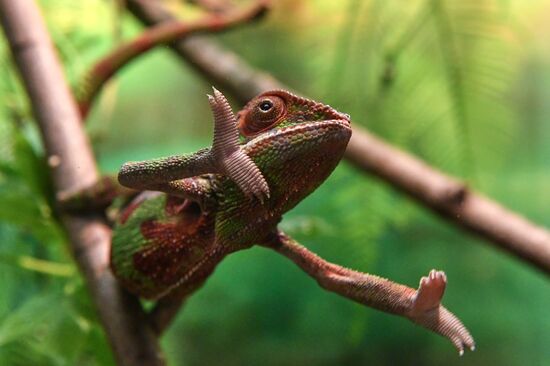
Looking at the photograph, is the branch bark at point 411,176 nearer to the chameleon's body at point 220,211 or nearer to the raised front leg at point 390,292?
the raised front leg at point 390,292

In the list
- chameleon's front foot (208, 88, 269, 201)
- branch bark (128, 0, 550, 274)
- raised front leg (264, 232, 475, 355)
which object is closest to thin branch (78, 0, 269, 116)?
branch bark (128, 0, 550, 274)

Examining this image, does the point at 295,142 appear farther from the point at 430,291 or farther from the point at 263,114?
the point at 430,291

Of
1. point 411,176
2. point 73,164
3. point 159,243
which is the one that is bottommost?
point 411,176

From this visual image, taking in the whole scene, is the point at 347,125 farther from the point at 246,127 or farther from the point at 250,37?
the point at 250,37

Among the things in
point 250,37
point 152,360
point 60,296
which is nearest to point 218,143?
point 152,360

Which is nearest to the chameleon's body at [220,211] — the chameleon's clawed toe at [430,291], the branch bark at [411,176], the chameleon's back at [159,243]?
the chameleon's back at [159,243]

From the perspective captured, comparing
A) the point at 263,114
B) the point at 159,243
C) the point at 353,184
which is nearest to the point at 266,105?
the point at 263,114
